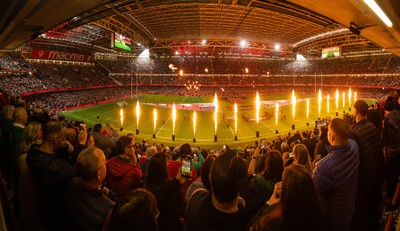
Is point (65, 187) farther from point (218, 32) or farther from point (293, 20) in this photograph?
point (218, 32)

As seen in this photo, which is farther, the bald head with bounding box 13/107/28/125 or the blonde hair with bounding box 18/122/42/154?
the bald head with bounding box 13/107/28/125

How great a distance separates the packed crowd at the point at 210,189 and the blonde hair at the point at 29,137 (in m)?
0.02

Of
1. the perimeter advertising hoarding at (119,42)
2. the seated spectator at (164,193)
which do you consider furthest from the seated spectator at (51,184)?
the perimeter advertising hoarding at (119,42)

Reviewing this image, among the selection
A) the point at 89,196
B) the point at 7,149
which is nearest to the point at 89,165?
the point at 89,196

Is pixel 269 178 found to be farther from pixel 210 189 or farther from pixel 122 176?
pixel 122 176

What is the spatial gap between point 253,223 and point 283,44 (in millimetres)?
50210

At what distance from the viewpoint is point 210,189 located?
3434 millimetres

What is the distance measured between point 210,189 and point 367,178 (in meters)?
2.88

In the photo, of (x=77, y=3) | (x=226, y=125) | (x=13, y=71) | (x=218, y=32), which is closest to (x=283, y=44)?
(x=218, y=32)

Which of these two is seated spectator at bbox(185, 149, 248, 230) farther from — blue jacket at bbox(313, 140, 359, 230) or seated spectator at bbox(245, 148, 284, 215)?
seated spectator at bbox(245, 148, 284, 215)

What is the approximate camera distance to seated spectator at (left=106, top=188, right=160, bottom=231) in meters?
2.04

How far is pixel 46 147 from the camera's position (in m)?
3.72

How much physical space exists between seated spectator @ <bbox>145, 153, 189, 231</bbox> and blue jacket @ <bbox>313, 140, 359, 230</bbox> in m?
2.02

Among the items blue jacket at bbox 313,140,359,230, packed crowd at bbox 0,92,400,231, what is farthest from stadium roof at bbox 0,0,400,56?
blue jacket at bbox 313,140,359,230
